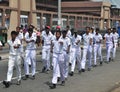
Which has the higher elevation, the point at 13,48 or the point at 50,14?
the point at 13,48

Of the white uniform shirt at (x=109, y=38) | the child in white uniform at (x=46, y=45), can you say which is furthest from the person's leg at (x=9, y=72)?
the white uniform shirt at (x=109, y=38)

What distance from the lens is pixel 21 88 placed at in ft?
45.0

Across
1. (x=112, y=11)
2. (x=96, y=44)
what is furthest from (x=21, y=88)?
(x=112, y=11)

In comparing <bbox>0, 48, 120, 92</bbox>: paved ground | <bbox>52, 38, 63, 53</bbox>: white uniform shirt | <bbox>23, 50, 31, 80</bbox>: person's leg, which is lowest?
<bbox>0, 48, 120, 92</bbox>: paved ground

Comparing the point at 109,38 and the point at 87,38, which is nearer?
the point at 87,38

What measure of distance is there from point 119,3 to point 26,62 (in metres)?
92.2

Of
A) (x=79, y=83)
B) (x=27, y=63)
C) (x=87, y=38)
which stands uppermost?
(x=87, y=38)

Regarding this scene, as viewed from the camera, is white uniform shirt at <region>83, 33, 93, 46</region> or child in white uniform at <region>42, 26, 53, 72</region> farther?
white uniform shirt at <region>83, 33, 93, 46</region>

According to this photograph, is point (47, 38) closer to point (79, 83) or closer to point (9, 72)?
point (79, 83)

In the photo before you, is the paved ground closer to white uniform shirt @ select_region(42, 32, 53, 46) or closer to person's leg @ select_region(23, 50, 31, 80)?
person's leg @ select_region(23, 50, 31, 80)

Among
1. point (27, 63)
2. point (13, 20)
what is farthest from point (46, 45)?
point (13, 20)

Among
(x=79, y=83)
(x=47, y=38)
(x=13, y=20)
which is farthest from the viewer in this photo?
(x=13, y=20)

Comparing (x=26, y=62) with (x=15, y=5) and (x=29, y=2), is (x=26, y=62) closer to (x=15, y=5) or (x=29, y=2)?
(x=15, y=5)

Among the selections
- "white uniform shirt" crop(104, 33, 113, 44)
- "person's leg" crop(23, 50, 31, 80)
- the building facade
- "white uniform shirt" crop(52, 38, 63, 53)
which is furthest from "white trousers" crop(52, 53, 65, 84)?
the building facade
